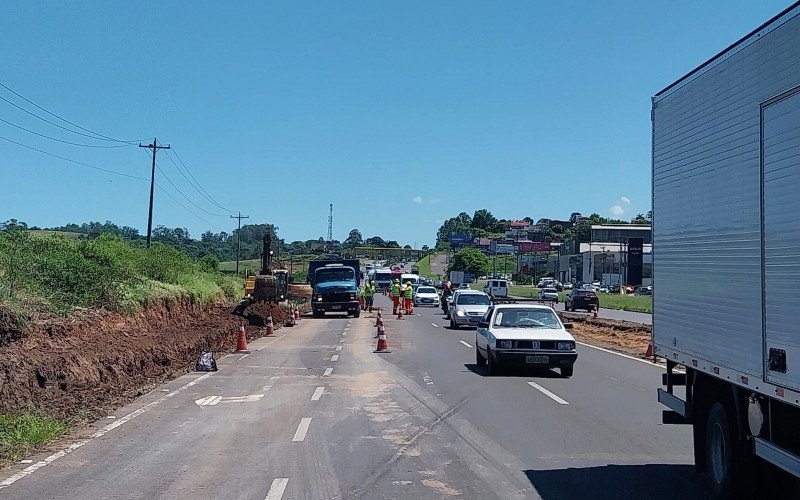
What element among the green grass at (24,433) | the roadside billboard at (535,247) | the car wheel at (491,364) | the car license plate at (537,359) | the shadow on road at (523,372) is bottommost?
the green grass at (24,433)

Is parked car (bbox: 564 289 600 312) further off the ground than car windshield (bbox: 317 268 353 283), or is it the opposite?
car windshield (bbox: 317 268 353 283)

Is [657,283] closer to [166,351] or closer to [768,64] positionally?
[768,64]

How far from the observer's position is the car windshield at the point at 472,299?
123 feet

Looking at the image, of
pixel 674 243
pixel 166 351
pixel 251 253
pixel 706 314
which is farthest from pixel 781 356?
pixel 251 253

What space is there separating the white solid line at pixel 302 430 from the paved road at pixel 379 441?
28mm

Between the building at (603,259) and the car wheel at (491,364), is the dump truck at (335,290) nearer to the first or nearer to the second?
the car wheel at (491,364)

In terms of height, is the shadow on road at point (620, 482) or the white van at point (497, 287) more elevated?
the white van at point (497, 287)

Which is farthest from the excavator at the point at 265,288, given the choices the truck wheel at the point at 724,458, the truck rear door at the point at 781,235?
the truck rear door at the point at 781,235

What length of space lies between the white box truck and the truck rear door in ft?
0.05

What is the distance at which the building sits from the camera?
11012 centimetres

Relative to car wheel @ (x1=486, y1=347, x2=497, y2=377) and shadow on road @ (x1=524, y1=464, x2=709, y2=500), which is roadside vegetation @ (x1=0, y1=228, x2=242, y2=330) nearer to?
car wheel @ (x1=486, y1=347, x2=497, y2=377)

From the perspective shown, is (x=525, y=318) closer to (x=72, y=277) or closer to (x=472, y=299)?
(x=72, y=277)

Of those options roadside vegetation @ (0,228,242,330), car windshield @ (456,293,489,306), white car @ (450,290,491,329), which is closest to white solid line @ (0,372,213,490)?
roadside vegetation @ (0,228,242,330)

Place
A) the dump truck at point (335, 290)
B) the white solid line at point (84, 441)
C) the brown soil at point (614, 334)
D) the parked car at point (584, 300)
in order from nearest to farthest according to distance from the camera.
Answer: the white solid line at point (84, 441)
the brown soil at point (614, 334)
the dump truck at point (335, 290)
the parked car at point (584, 300)
